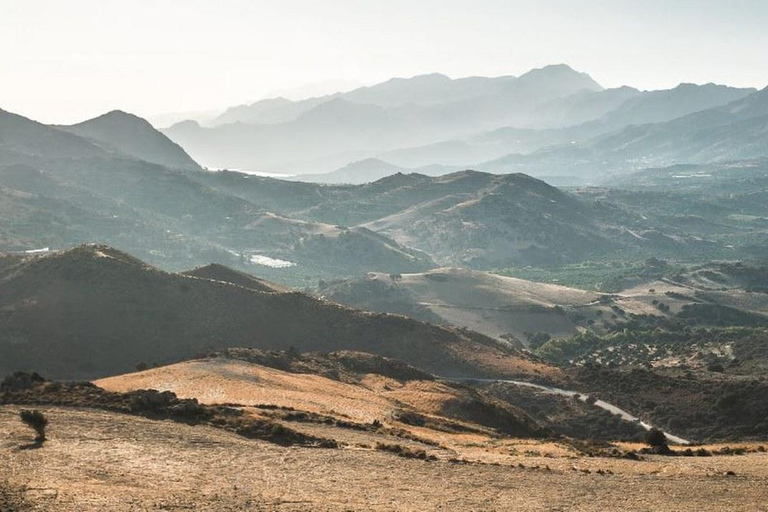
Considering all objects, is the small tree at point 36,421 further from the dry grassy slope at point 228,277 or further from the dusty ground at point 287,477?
the dry grassy slope at point 228,277

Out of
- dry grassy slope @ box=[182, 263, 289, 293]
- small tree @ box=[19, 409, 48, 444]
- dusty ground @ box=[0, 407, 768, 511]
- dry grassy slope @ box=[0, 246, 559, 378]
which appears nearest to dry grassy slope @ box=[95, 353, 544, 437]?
dusty ground @ box=[0, 407, 768, 511]

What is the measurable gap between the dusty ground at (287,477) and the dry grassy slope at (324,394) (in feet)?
50.0

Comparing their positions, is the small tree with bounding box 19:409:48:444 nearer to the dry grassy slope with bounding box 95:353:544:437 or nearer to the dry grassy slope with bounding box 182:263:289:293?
the dry grassy slope with bounding box 95:353:544:437

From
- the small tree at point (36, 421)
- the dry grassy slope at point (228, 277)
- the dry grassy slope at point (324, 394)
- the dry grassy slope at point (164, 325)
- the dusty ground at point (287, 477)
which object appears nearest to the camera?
the dusty ground at point (287, 477)

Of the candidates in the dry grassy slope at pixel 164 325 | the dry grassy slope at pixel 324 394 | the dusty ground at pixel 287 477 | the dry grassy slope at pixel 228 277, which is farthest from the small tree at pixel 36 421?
the dry grassy slope at pixel 228 277

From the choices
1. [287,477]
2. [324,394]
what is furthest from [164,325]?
[287,477]

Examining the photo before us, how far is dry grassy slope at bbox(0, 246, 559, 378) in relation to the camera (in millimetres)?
105125

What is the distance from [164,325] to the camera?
11362 cm

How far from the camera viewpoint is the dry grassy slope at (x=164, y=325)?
345ft

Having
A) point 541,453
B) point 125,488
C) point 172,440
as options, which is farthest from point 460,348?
point 125,488

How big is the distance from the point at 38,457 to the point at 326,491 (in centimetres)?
1290

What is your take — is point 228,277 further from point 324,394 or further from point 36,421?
point 36,421

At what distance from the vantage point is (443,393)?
75.4 m

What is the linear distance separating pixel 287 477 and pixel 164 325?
84.2 m
